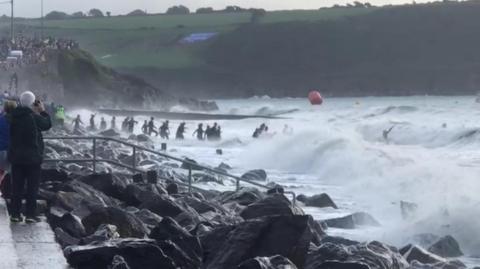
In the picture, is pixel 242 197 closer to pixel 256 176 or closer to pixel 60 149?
pixel 60 149

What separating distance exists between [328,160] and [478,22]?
112 meters

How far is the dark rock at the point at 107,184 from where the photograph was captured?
55.9 feet

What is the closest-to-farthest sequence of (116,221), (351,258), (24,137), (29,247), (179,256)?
(179,256) → (29,247) → (351,258) → (116,221) → (24,137)

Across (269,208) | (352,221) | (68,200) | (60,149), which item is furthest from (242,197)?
(60,149)

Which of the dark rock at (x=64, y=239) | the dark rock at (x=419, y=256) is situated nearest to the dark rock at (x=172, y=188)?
the dark rock at (x=419, y=256)

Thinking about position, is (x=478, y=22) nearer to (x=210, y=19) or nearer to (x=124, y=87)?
(x=210, y=19)

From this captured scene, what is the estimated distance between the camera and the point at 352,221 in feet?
72.8

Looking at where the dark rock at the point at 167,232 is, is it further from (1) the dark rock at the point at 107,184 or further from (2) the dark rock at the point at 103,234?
(1) the dark rock at the point at 107,184

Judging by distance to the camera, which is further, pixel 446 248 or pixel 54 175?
pixel 446 248

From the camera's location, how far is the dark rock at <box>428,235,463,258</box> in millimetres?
18812

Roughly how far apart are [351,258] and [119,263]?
2779mm

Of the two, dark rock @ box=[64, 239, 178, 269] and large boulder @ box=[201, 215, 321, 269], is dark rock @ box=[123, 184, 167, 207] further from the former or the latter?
dark rock @ box=[64, 239, 178, 269]

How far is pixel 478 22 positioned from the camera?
151000 mm

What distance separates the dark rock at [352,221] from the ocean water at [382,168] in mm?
240
